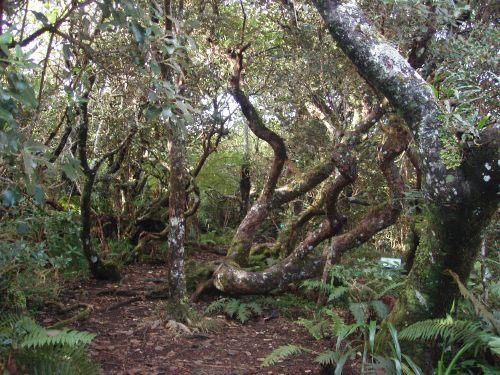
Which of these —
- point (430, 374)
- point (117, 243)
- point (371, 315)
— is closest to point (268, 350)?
point (371, 315)

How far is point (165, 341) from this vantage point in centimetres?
547

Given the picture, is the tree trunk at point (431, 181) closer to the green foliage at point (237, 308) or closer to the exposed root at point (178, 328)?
the exposed root at point (178, 328)

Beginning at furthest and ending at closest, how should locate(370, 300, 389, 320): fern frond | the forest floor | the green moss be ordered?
the green moss, the forest floor, locate(370, 300, 389, 320): fern frond

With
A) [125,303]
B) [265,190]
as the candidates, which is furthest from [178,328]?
[265,190]

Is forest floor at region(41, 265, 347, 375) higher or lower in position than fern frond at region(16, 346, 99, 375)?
lower

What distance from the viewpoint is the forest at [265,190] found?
11.0 feet

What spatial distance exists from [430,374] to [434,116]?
72.8 inches

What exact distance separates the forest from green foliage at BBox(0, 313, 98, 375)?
1 cm

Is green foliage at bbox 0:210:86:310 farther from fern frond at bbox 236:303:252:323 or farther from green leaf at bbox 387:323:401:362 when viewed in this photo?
green leaf at bbox 387:323:401:362

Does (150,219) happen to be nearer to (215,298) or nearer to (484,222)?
(215,298)

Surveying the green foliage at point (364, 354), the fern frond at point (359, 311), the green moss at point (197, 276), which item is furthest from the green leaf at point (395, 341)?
the green moss at point (197, 276)

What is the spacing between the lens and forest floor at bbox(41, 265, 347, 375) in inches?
188

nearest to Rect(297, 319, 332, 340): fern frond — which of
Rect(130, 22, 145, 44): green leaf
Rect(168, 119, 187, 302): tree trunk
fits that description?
Rect(168, 119, 187, 302): tree trunk

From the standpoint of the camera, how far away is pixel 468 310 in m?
4.05
